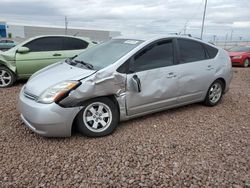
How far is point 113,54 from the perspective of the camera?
3.72 metres

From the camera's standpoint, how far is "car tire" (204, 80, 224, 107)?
4.69 metres

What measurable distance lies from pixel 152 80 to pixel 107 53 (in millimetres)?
877

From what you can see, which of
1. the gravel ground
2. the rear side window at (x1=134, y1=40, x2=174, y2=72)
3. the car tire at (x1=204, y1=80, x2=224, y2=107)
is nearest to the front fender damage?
the rear side window at (x1=134, y1=40, x2=174, y2=72)

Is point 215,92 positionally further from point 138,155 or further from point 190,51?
point 138,155

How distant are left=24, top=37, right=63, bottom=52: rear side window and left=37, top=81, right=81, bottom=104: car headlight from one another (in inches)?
157

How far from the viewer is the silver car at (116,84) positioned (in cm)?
304

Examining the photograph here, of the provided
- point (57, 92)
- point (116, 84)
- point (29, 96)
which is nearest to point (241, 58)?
point (116, 84)

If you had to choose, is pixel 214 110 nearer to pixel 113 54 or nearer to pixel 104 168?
pixel 113 54

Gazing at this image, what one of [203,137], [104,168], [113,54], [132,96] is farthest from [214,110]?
[104,168]

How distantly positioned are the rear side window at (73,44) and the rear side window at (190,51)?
378 centimetres

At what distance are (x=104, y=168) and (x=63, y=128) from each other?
82 cm

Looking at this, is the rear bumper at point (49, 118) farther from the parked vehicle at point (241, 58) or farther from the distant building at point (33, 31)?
the distant building at point (33, 31)

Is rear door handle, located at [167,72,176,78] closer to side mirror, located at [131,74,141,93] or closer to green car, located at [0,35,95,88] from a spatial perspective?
side mirror, located at [131,74,141,93]

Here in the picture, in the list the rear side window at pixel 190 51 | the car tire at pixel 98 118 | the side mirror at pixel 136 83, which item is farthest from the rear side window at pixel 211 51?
the car tire at pixel 98 118
